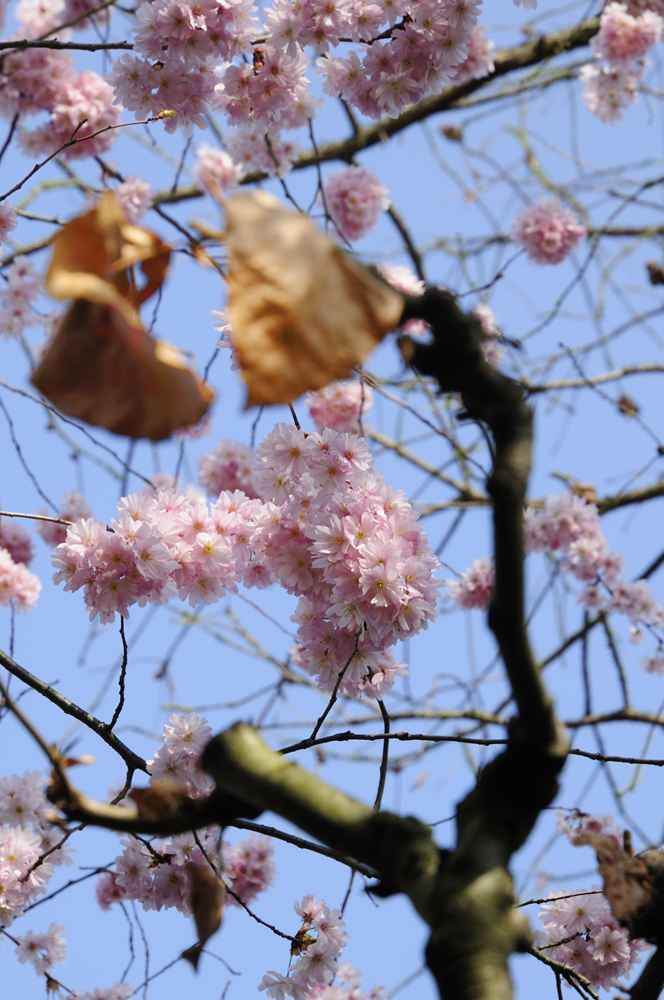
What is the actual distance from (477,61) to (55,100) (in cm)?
191

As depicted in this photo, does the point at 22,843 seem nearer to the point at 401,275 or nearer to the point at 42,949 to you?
the point at 42,949

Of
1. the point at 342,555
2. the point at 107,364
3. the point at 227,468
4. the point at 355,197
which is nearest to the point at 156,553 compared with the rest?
the point at 342,555

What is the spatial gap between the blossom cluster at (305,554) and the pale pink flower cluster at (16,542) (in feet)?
7.75

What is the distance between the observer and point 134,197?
3740 millimetres

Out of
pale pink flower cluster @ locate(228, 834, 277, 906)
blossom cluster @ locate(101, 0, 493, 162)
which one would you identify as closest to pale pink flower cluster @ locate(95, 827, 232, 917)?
pale pink flower cluster @ locate(228, 834, 277, 906)

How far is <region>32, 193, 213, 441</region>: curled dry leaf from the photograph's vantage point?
641 mm

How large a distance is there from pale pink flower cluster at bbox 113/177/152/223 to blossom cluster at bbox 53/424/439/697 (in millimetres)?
2177

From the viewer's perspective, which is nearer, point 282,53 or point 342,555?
point 342,555

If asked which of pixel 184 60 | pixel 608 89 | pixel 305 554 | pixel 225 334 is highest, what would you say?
pixel 608 89

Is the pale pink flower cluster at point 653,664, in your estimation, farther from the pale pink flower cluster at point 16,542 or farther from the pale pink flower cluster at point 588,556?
the pale pink flower cluster at point 16,542

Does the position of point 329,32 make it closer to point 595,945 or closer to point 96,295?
point 96,295

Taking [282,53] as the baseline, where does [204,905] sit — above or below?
below

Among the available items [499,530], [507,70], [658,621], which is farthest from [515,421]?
[507,70]

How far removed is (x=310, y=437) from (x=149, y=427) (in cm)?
123
